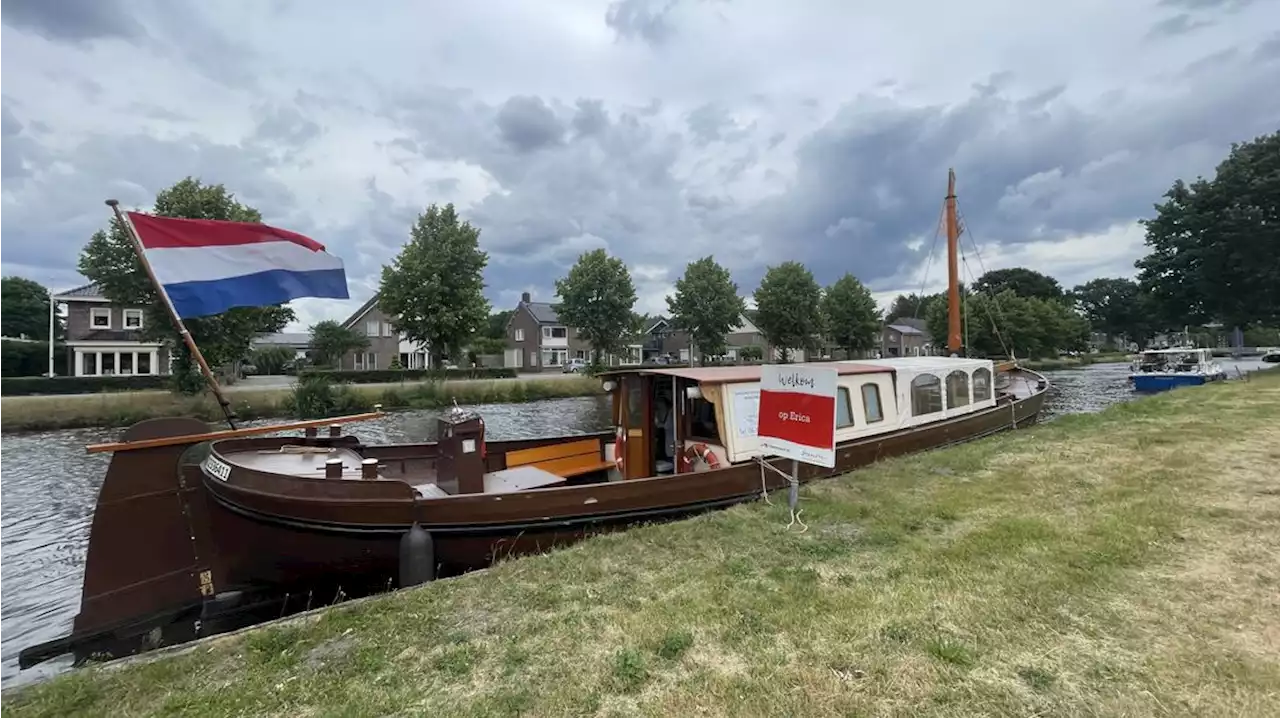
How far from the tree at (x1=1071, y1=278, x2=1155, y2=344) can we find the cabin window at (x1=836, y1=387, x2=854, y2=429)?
115 meters

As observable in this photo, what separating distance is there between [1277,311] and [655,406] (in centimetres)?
3723

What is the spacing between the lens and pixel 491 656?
4062 millimetres

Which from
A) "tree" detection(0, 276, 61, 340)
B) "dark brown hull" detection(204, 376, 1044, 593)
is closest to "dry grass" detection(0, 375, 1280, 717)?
"dark brown hull" detection(204, 376, 1044, 593)

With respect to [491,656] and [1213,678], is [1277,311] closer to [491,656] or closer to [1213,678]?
[1213,678]

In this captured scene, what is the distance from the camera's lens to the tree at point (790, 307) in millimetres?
54469

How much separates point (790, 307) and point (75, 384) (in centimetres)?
4949

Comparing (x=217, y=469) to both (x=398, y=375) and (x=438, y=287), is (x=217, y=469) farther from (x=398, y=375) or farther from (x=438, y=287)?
(x=398, y=375)

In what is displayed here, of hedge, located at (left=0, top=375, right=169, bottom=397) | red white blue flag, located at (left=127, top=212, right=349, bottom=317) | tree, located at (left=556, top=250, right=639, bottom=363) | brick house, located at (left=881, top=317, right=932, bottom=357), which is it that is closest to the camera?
red white blue flag, located at (left=127, top=212, right=349, bottom=317)

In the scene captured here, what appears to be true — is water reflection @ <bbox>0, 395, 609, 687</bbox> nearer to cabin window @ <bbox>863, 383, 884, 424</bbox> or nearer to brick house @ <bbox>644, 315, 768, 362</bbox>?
cabin window @ <bbox>863, 383, 884, 424</bbox>

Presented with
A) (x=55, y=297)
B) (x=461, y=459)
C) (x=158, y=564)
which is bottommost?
(x=158, y=564)

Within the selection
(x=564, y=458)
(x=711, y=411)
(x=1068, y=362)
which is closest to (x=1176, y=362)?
(x=711, y=411)

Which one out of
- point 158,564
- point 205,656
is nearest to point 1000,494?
point 205,656

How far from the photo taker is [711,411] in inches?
359

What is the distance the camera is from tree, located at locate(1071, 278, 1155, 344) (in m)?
100
